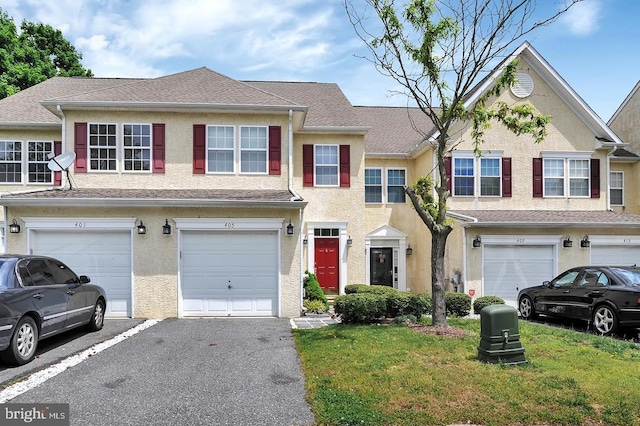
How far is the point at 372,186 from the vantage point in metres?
18.7

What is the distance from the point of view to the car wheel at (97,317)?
10.3 metres

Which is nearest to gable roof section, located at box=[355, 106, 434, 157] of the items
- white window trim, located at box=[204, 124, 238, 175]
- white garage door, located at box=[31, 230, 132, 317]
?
white window trim, located at box=[204, 124, 238, 175]

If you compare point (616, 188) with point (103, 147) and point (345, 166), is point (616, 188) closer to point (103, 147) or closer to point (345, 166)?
point (345, 166)

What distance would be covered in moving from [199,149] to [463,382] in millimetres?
11079

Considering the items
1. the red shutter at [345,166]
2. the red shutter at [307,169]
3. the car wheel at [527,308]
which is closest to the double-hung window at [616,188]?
the car wheel at [527,308]

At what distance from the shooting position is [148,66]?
20688mm

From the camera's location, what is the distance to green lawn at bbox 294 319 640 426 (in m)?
5.03

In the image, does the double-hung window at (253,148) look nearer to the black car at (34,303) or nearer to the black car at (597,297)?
the black car at (34,303)

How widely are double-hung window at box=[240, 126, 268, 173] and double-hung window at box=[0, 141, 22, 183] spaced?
7.96 metres

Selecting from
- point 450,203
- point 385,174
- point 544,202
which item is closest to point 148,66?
point 385,174

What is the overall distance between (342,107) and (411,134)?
12.0ft

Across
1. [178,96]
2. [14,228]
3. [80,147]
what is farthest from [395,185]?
[14,228]

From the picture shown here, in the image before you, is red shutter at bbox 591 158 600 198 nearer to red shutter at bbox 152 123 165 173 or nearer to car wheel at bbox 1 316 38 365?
red shutter at bbox 152 123 165 173

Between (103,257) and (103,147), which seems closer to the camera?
(103,257)
